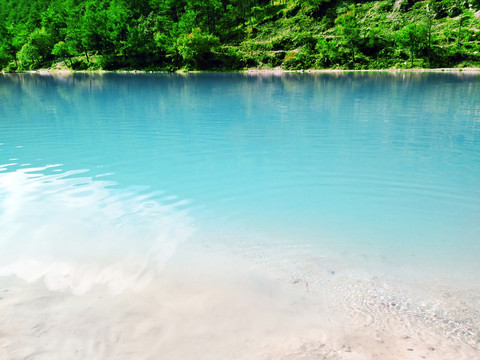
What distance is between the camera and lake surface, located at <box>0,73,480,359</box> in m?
5.75

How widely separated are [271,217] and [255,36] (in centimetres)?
10061

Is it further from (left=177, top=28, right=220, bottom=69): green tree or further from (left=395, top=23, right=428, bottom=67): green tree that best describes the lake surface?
(left=177, top=28, right=220, bottom=69): green tree

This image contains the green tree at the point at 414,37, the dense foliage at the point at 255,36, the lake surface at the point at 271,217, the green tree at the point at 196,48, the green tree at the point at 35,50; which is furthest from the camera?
the green tree at the point at 35,50

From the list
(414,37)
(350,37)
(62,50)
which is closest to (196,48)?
(350,37)

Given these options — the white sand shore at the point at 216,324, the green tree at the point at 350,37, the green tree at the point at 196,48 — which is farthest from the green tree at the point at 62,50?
the white sand shore at the point at 216,324

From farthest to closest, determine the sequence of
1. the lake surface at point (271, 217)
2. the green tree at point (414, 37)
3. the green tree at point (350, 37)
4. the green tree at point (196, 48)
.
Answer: the green tree at point (196, 48) < the green tree at point (350, 37) < the green tree at point (414, 37) < the lake surface at point (271, 217)

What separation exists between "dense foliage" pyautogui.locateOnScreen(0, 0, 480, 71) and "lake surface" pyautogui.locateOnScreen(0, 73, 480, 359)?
214 feet

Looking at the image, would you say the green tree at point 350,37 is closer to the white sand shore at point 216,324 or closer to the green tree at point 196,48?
the green tree at point 196,48

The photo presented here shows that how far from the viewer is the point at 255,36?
331ft

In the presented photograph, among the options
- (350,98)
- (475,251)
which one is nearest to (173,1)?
(350,98)

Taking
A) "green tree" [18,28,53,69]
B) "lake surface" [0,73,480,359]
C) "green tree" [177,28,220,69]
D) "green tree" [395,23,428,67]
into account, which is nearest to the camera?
"lake surface" [0,73,480,359]

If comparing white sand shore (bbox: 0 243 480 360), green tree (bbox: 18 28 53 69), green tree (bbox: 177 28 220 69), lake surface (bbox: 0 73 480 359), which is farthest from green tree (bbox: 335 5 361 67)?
green tree (bbox: 18 28 53 69)

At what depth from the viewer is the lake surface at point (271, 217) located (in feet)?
18.9

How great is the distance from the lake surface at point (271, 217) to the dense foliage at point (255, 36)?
214ft
